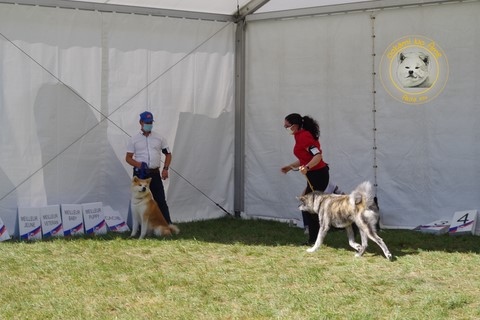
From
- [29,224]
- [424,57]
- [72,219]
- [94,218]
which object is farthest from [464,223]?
[29,224]

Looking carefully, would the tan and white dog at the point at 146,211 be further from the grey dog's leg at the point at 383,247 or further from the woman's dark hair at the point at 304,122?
the grey dog's leg at the point at 383,247

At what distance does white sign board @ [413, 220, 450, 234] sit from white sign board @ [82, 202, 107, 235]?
4137mm

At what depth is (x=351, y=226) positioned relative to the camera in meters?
8.88

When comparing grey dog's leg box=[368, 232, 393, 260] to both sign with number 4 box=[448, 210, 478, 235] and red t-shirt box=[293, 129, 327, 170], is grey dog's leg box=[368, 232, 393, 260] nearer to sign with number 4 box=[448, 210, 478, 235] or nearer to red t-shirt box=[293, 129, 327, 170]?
red t-shirt box=[293, 129, 327, 170]

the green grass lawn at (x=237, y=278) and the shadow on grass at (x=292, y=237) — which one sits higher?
the shadow on grass at (x=292, y=237)

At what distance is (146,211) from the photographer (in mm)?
9844

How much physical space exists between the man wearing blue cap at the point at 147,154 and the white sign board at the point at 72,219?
2.93ft

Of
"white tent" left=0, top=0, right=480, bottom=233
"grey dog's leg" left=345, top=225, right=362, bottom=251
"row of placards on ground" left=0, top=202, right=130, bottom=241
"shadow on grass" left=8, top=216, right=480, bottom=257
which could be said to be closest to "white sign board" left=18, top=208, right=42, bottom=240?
"row of placards on ground" left=0, top=202, right=130, bottom=241

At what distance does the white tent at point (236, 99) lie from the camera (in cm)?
1042

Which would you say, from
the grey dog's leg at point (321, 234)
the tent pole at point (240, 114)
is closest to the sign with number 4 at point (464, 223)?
the grey dog's leg at point (321, 234)

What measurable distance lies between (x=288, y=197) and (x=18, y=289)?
5.66 m

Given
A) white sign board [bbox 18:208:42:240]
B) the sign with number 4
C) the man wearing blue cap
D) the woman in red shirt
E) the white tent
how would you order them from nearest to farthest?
the woman in red shirt < white sign board [bbox 18:208:42:240] < the sign with number 4 < the man wearing blue cap < the white tent

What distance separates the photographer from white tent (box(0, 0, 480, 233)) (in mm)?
10422

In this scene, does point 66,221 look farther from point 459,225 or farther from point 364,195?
point 459,225
